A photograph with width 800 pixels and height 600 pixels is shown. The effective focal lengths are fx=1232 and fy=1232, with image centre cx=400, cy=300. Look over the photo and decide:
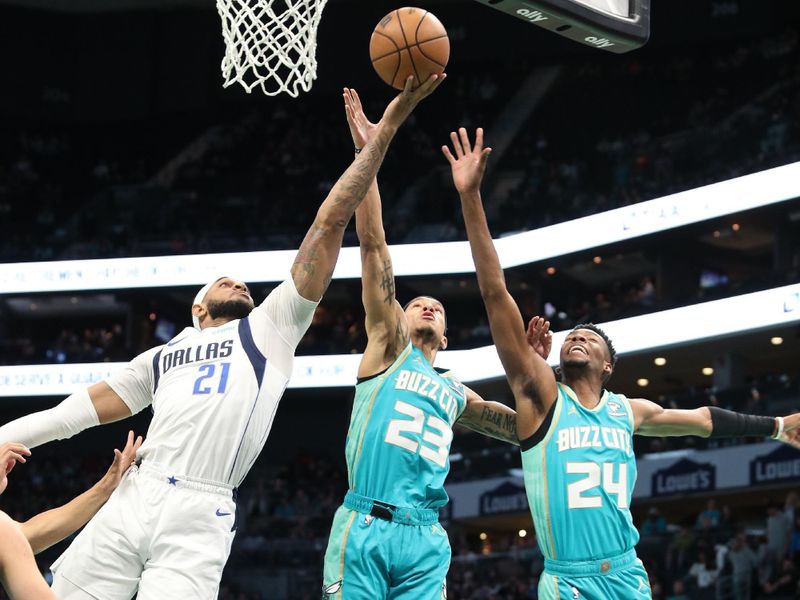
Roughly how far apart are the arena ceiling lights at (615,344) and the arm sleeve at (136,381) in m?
16.8

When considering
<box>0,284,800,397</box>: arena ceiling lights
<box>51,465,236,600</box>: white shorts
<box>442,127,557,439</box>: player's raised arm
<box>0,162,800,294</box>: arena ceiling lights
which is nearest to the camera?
<box>51,465,236,600</box>: white shorts

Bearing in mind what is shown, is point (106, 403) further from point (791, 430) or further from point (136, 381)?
point (791, 430)

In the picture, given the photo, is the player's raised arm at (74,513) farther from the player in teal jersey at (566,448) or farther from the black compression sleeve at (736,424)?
the black compression sleeve at (736,424)

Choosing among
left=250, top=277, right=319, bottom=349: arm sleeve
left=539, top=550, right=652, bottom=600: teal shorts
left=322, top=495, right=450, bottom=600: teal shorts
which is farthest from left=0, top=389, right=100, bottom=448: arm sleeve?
left=539, top=550, right=652, bottom=600: teal shorts

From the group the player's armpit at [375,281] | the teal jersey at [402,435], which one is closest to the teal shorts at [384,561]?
the teal jersey at [402,435]

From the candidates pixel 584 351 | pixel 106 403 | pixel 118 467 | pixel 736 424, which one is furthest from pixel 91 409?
pixel 736 424

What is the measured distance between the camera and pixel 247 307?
574cm

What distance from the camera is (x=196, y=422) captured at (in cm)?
525

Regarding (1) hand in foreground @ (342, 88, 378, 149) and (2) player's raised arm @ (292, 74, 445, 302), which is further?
(1) hand in foreground @ (342, 88, 378, 149)

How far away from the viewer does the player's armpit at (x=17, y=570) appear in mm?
3914

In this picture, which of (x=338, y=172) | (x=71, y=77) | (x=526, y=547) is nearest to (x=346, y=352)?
(x=338, y=172)

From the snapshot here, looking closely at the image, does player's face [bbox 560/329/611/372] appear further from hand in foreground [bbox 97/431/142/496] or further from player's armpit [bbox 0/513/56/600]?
player's armpit [bbox 0/513/56/600]

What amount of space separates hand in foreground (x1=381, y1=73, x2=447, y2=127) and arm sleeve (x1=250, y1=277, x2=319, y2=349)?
90 centimetres

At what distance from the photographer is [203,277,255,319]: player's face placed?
5695 millimetres
